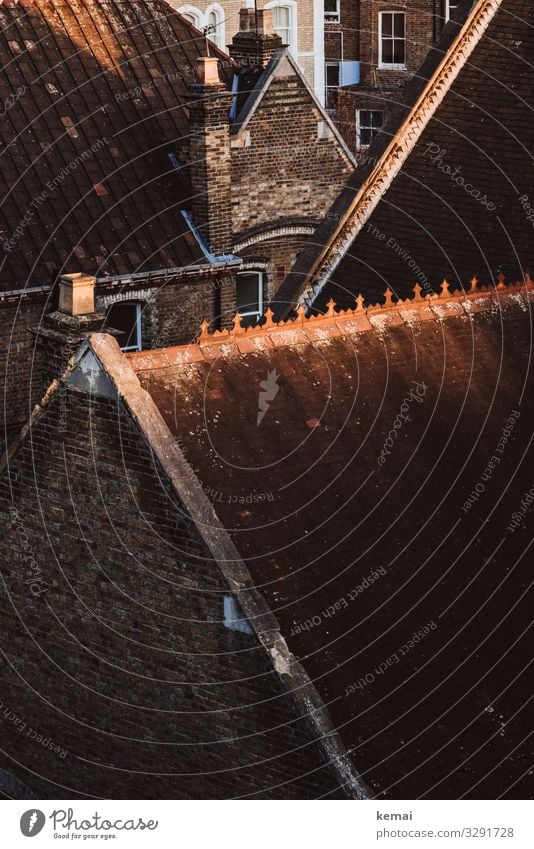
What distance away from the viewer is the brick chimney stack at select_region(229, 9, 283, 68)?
43.0 metres

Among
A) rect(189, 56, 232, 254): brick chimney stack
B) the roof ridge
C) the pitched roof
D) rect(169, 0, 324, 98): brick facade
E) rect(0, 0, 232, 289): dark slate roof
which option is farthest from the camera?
rect(169, 0, 324, 98): brick facade

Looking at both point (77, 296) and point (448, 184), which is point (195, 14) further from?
point (77, 296)

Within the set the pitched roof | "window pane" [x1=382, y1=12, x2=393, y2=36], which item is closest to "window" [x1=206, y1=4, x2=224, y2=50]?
"window pane" [x1=382, y1=12, x2=393, y2=36]

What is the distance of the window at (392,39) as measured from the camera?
7219 cm

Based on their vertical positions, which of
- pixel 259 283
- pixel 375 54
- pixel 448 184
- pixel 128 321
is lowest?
pixel 448 184

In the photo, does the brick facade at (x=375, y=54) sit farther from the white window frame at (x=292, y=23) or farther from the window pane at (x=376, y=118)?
the white window frame at (x=292, y=23)

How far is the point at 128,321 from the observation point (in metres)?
38.8

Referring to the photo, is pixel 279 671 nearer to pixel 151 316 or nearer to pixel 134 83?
pixel 151 316

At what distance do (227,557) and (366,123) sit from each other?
5383cm

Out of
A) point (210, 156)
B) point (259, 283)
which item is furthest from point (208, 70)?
point (259, 283)

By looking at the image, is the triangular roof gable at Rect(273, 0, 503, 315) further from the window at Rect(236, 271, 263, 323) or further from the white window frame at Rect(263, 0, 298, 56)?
the white window frame at Rect(263, 0, 298, 56)

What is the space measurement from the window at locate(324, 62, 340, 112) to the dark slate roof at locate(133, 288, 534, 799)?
49.8 m

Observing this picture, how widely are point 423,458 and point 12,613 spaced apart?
16.8ft

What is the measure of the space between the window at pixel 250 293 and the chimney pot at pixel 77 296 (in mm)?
17206
